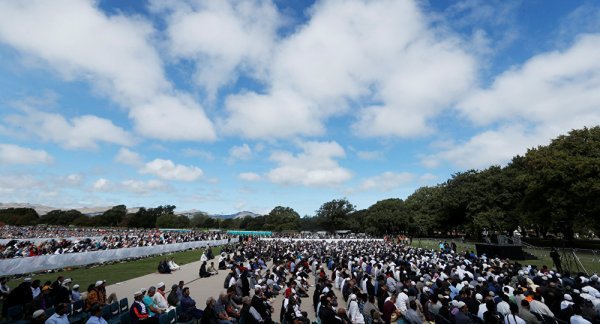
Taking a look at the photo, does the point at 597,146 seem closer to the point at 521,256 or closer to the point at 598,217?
the point at 598,217

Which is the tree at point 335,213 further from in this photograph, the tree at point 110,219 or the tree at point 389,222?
the tree at point 110,219

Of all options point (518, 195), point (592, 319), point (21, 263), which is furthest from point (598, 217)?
point (21, 263)

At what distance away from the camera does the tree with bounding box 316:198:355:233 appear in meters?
102

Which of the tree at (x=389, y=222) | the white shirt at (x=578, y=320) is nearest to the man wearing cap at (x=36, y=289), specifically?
the white shirt at (x=578, y=320)

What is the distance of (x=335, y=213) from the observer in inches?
4038

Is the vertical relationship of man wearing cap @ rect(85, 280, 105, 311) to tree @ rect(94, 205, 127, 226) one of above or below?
below

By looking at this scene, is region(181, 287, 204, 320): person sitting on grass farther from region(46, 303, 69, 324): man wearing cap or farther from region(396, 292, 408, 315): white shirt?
region(396, 292, 408, 315): white shirt

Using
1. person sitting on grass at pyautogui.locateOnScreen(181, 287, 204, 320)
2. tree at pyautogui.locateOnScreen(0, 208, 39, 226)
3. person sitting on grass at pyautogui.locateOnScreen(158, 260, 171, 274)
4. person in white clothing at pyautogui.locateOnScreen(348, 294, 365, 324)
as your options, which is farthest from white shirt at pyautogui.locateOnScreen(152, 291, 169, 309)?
tree at pyautogui.locateOnScreen(0, 208, 39, 226)

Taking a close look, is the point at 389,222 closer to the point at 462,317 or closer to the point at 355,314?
the point at 355,314

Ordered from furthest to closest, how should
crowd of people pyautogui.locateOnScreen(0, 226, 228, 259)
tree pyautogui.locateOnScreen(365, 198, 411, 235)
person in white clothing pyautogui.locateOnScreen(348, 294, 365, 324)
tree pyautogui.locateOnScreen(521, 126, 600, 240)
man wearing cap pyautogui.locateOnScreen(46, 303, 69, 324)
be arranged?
tree pyautogui.locateOnScreen(365, 198, 411, 235) < tree pyautogui.locateOnScreen(521, 126, 600, 240) < crowd of people pyautogui.locateOnScreen(0, 226, 228, 259) < person in white clothing pyautogui.locateOnScreen(348, 294, 365, 324) < man wearing cap pyautogui.locateOnScreen(46, 303, 69, 324)

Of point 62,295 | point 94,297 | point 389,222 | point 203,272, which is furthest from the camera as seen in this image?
point 389,222

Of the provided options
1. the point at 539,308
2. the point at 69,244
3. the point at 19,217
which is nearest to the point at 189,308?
the point at 539,308

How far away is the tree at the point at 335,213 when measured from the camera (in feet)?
335

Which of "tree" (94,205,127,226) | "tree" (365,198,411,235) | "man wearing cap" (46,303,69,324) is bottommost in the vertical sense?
"man wearing cap" (46,303,69,324)
